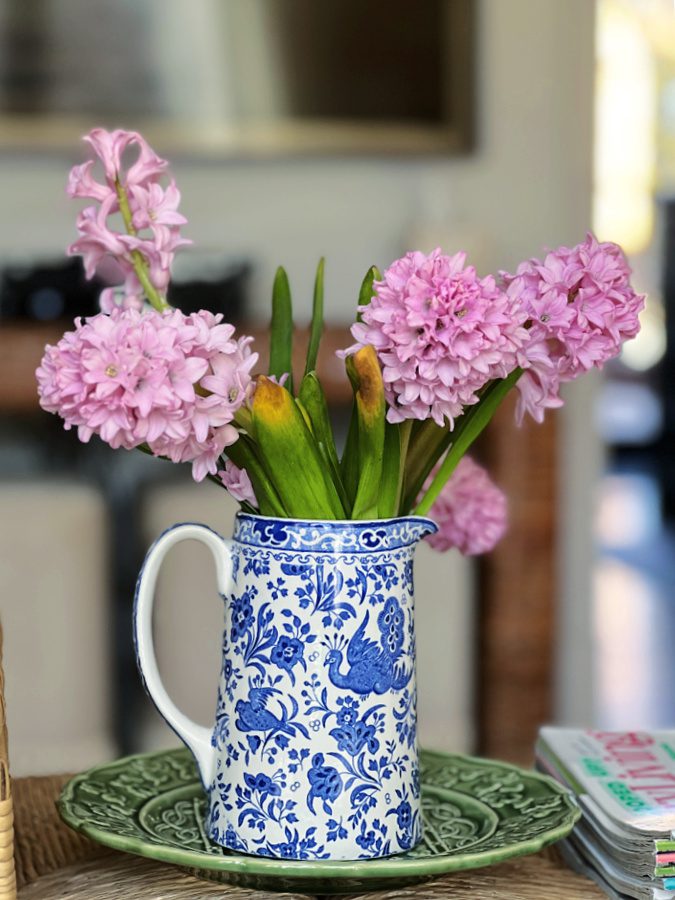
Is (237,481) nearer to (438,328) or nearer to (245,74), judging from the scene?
(438,328)

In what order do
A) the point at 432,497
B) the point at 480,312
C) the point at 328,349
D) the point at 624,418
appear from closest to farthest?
the point at 480,312, the point at 432,497, the point at 328,349, the point at 624,418

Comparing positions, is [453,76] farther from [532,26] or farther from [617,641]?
[617,641]

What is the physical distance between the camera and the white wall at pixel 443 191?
7.54 feet

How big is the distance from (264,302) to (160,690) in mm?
1647

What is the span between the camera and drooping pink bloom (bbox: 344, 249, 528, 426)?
0.61 meters

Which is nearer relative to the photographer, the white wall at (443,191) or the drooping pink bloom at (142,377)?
the drooping pink bloom at (142,377)

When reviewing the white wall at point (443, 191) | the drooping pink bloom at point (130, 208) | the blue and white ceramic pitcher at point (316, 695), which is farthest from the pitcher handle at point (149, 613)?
the white wall at point (443, 191)

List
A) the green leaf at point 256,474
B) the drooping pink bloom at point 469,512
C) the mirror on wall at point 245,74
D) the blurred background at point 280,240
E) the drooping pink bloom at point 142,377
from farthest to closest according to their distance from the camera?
the mirror on wall at point 245,74 < the blurred background at point 280,240 < the drooping pink bloom at point 469,512 < the green leaf at point 256,474 < the drooping pink bloom at point 142,377

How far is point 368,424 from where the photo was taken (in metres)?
0.66

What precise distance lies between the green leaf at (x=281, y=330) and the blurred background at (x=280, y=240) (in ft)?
4.08

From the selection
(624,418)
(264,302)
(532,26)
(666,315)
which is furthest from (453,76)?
(624,418)

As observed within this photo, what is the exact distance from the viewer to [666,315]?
5867mm

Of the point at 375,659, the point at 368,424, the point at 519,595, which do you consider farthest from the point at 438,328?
the point at 519,595

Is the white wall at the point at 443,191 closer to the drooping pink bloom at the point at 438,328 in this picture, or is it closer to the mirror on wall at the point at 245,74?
the mirror on wall at the point at 245,74
